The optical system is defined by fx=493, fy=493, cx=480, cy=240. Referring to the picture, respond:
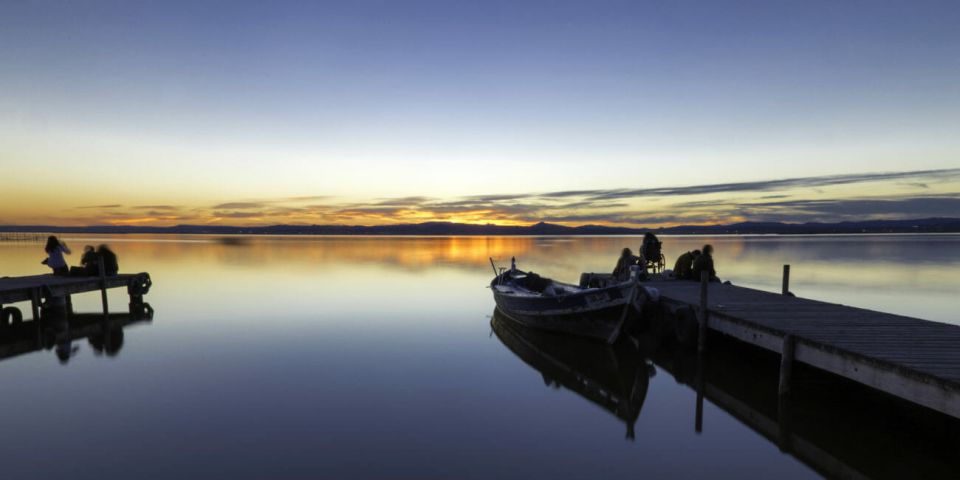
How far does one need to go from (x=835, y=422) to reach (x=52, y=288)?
2476cm

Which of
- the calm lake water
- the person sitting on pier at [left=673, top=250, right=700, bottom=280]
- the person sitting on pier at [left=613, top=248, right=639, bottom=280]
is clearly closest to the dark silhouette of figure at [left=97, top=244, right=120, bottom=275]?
the calm lake water

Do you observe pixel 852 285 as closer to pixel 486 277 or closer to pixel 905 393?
pixel 486 277

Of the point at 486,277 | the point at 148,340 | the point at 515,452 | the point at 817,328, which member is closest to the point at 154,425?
the point at 515,452

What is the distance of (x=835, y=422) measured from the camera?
933 centimetres

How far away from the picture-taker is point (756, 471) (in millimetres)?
7859

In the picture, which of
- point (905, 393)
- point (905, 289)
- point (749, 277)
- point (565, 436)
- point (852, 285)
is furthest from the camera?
point (749, 277)

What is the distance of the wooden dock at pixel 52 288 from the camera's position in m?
17.7

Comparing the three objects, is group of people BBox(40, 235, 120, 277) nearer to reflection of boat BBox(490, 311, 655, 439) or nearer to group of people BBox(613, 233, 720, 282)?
reflection of boat BBox(490, 311, 655, 439)

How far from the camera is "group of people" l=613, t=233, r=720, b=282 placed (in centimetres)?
1893

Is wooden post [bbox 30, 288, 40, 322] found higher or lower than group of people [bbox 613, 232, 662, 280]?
lower

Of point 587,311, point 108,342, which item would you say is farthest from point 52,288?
point 587,311

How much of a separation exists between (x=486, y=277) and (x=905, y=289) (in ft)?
89.7

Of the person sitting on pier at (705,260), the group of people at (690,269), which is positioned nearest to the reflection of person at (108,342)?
the person sitting on pier at (705,260)

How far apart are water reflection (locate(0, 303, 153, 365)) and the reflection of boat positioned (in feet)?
42.6
